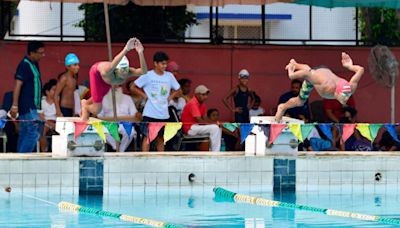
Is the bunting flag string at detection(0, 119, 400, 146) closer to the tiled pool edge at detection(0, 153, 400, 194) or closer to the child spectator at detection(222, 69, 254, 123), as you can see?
the tiled pool edge at detection(0, 153, 400, 194)

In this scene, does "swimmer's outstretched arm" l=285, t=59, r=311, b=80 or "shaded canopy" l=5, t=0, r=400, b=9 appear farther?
"shaded canopy" l=5, t=0, r=400, b=9

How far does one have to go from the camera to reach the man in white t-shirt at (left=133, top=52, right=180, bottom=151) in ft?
59.8

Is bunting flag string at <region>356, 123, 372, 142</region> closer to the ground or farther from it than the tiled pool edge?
farther from it

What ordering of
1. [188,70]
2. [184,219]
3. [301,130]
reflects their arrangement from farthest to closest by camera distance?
[188,70]
[301,130]
[184,219]

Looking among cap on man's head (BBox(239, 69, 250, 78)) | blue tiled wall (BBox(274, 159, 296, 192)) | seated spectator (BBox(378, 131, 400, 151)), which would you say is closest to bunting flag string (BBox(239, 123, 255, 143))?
blue tiled wall (BBox(274, 159, 296, 192))

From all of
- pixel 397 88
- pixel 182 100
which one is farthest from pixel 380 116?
pixel 182 100

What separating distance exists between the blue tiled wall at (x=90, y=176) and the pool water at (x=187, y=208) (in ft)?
0.63

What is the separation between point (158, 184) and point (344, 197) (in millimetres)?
2483

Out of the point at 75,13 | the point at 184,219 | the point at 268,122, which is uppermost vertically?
the point at 75,13

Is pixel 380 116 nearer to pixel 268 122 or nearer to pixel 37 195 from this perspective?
pixel 268 122

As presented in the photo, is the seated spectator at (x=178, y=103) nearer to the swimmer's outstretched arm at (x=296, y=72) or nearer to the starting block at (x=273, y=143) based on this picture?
the starting block at (x=273, y=143)

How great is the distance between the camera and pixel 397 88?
72.6 feet

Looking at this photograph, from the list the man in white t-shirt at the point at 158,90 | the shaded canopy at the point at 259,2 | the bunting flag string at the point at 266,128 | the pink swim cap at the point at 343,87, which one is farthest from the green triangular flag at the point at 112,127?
the shaded canopy at the point at 259,2

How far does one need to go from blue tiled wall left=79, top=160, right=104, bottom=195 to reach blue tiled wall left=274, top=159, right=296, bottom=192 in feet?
8.19
